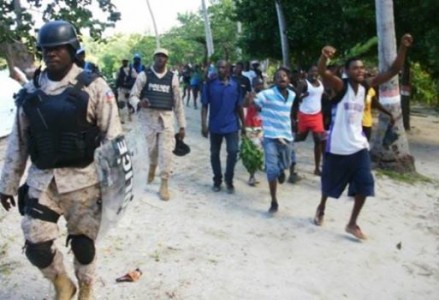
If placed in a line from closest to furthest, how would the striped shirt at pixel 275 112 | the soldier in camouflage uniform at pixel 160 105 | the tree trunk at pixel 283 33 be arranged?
the striped shirt at pixel 275 112
the soldier in camouflage uniform at pixel 160 105
the tree trunk at pixel 283 33

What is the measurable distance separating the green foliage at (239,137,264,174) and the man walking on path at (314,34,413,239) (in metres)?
1.84

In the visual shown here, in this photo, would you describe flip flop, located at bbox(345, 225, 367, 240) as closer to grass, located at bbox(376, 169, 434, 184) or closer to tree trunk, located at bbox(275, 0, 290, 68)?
grass, located at bbox(376, 169, 434, 184)

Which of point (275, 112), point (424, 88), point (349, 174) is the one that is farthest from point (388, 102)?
point (424, 88)

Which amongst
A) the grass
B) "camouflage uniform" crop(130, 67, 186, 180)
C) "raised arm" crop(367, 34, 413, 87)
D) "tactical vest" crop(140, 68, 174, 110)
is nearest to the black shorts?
"raised arm" crop(367, 34, 413, 87)

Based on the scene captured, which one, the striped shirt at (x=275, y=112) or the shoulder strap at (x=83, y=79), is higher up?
the shoulder strap at (x=83, y=79)

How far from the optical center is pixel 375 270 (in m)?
4.94

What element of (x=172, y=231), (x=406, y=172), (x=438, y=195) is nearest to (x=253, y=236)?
(x=172, y=231)

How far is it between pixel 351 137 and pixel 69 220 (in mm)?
3008

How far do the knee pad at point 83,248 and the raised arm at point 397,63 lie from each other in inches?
127

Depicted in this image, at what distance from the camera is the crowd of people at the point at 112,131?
3283mm

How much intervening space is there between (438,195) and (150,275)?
505 cm

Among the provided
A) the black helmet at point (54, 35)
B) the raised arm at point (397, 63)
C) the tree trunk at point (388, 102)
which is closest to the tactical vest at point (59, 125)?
the black helmet at point (54, 35)

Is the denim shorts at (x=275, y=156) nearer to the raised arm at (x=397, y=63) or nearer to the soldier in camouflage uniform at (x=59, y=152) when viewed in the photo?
the raised arm at (x=397, y=63)

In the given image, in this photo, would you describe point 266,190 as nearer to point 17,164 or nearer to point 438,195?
point 438,195
